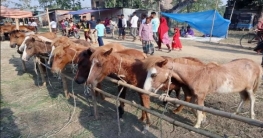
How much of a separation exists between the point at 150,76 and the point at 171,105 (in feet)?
6.60

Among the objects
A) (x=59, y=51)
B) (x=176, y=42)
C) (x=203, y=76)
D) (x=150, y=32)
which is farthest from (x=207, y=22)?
(x=59, y=51)

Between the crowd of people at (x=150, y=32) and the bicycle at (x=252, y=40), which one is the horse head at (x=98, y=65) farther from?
the bicycle at (x=252, y=40)

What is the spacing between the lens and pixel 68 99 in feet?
17.9

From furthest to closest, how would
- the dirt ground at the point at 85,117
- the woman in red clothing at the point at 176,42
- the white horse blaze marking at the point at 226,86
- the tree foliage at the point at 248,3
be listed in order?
the tree foliage at the point at 248,3 < the woman in red clothing at the point at 176,42 < the dirt ground at the point at 85,117 < the white horse blaze marking at the point at 226,86

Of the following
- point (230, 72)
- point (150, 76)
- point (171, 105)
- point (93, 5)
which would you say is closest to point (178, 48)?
point (171, 105)

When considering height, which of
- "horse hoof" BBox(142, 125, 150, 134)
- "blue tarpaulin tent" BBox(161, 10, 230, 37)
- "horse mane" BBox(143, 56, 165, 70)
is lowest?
"horse hoof" BBox(142, 125, 150, 134)

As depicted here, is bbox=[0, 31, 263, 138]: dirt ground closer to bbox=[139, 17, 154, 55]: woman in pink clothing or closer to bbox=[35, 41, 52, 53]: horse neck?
bbox=[35, 41, 52, 53]: horse neck

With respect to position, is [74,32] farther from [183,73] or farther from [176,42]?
[183,73]

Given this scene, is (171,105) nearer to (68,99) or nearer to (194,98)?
(194,98)

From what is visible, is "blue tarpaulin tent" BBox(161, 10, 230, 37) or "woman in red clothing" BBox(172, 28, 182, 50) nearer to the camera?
"woman in red clothing" BBox(172, 28, 182, 50)

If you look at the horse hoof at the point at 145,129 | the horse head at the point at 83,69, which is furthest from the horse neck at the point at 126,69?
the horse hoof at the point at 145,129

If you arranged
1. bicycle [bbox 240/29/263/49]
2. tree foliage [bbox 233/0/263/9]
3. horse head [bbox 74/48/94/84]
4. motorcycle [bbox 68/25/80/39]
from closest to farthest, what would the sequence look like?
horse head [bbox 74/48/94/84] < bicycle [bbox 240/29/263/49] < motorcycle [bbox 68/25/80/39] < tree foliage [bbox 233/0/263/9]

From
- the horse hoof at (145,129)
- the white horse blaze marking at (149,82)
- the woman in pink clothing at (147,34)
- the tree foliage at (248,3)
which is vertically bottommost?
the horse hoof at (145,129)

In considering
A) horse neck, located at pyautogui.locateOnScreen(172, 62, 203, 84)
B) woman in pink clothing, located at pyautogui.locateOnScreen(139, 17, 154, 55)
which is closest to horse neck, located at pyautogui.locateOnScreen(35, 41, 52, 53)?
horse neck, located at pyautogui.locateOnScreen(172, 62, 203, 84)
